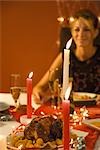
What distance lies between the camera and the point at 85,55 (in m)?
2.94

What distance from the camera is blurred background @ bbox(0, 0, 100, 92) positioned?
13.7 feet

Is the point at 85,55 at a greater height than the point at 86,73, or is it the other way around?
the point at 85,55

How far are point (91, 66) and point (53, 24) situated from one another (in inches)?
56.2

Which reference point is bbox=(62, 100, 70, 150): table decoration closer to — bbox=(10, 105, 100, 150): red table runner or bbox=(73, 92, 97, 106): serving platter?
bbox=(10, 105, 100, 150): red table runner

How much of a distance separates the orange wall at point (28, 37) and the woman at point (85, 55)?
4.30 ft

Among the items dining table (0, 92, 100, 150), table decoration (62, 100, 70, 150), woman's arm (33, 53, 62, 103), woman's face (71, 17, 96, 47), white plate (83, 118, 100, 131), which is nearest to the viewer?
table decoration (62, 100, 70, 150)

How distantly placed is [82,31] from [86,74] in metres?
0.32

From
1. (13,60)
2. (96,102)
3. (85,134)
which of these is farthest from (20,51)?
(85,134)

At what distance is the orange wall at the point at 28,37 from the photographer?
13.8ft

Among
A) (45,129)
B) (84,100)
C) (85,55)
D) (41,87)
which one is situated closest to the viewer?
(45,129)

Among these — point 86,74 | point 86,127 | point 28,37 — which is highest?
point 28,37

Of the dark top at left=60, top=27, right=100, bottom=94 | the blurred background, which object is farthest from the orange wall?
the dark top at left=60, top=27, right=100, bottom=94

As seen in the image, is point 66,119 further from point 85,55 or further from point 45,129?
point 85,55

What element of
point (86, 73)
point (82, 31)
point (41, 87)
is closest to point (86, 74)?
point (86, 73)
